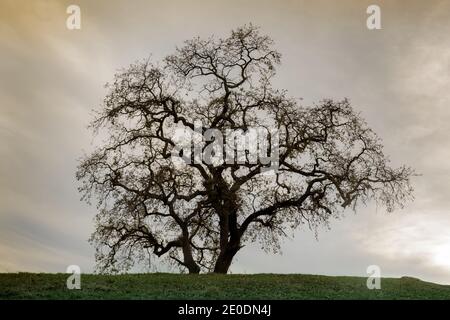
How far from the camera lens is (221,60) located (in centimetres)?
3297

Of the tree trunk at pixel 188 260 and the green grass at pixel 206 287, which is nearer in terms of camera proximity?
Answer: the green grass at pixel 206 287

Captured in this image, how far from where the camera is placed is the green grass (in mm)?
22594

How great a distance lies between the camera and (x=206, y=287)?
24.2 metres

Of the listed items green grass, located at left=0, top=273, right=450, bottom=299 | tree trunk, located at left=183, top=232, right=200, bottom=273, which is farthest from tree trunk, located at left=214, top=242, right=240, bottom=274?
green grass, located at left=0, top=273, right=450, bottom=299

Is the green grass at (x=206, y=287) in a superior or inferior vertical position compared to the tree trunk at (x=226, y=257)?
inferior

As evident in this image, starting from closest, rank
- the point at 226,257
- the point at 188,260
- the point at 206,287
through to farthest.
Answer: the point at 206,287 → the point at 188,260 → the point at 226,257

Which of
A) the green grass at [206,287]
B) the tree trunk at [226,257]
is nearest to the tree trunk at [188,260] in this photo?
the tree trunk at [226,257]

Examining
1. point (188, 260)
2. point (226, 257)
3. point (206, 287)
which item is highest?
point (226, 257)

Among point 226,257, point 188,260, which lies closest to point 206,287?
point 188,260

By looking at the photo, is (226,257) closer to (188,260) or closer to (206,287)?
(188,260)

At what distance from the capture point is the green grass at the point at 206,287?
2259cm

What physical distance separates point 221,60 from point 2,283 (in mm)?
16233

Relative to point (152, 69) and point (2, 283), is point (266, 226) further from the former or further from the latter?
point (2, 283)

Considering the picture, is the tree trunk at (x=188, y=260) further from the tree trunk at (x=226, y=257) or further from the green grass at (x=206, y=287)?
the green grass at (x=206, y=287)
